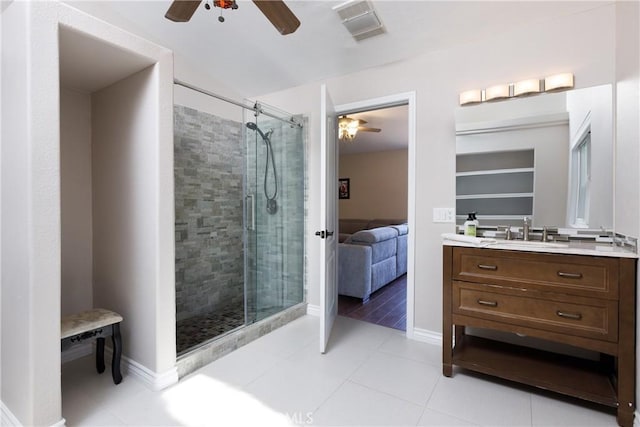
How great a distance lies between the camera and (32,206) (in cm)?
144

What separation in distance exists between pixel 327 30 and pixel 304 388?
261cm

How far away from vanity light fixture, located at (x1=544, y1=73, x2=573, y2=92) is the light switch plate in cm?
102

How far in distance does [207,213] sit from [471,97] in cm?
263

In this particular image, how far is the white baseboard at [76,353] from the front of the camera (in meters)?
2.25

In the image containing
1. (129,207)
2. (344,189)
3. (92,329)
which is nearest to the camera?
(92,329)

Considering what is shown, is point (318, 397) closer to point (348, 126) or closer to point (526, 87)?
point (526, 87)

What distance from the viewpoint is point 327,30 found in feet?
8.18

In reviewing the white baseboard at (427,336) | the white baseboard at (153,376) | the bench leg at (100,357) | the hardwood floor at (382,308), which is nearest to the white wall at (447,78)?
the white baseboard at (427,336)

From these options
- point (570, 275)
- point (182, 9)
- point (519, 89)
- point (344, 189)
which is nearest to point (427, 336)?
point (570, 275)

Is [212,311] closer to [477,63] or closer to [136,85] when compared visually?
[136,85]

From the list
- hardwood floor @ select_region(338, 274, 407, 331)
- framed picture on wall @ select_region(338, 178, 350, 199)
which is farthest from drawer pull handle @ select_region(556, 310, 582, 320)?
framed picture on wall @ select_region(338, 178, 350, 199)

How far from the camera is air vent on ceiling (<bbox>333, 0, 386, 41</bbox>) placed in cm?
215

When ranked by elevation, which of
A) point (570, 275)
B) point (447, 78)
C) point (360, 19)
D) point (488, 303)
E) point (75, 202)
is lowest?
point (488, 303)

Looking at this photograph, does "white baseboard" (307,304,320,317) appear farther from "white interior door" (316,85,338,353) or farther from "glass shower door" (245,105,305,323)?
"white interior door" (316,85,338,353)
